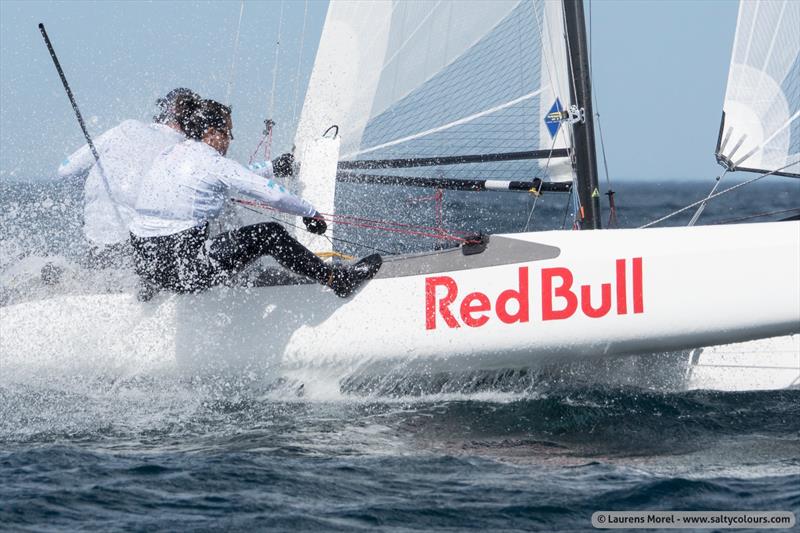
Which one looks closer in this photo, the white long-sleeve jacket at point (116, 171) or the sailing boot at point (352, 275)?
the sailing boot at point (352, 275)

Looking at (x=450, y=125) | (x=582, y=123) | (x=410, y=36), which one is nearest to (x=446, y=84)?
(x=450, y=125)

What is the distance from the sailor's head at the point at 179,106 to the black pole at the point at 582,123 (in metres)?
1.85

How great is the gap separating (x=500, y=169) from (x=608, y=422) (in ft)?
5.32

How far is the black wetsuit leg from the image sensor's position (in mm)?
4574

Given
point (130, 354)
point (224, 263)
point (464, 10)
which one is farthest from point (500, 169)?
point (130, 354)

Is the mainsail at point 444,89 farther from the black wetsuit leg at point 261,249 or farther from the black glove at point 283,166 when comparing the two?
the black wetsuit leg at point 261,249

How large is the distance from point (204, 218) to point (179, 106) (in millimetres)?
497

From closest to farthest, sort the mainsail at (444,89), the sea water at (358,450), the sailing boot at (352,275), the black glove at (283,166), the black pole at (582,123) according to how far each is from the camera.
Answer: the sea water at (358,450), the sailing boot at (352,275), the black pole at (582,123), the mainsail at (444,89), the black glove at (283,166)

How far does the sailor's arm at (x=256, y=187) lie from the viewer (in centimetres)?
442

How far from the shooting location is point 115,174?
484cm

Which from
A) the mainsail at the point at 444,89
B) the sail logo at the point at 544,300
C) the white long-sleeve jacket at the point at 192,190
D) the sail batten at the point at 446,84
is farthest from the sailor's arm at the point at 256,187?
the sail batten at the point at 446,84

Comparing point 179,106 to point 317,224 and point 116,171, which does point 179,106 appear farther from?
point 317,224

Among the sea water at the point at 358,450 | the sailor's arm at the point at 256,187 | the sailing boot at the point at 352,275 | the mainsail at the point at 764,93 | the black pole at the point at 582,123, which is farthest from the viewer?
the black pole at the point at 582,123

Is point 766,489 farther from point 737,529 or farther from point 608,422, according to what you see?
point 608,422
